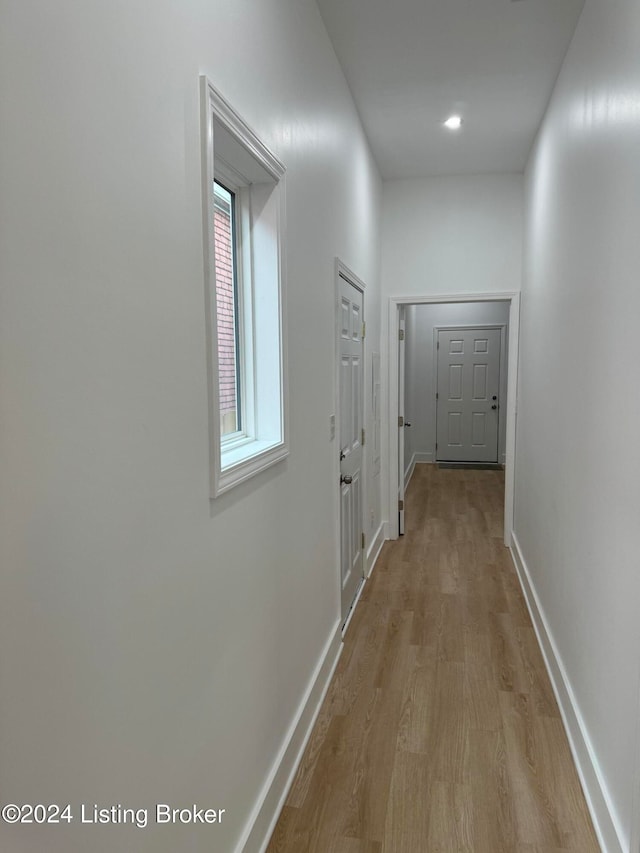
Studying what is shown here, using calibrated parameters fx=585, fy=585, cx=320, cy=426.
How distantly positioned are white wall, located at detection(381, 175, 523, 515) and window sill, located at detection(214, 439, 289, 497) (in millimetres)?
3075

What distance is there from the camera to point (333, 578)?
295 cm

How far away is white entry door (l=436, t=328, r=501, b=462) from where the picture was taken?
846cm

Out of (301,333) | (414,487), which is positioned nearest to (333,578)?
(301,333)

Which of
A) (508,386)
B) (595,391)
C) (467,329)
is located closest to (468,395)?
(467,329)

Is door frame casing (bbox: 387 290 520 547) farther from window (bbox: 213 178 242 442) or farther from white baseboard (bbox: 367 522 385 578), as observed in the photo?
window (bbox: 213 178 242 442)

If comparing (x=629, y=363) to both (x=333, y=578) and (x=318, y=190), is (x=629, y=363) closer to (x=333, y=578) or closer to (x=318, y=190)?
(x=318, y=190)

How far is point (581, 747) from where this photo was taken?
2135 mm

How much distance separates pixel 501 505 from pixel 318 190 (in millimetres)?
4657

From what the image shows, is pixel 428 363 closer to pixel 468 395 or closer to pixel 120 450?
pixel 468 395

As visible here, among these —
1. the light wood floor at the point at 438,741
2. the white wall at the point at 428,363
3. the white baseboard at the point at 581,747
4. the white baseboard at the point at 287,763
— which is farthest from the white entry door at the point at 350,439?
the white wall at the point at 428,363

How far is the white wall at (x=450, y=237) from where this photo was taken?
15.4 feet

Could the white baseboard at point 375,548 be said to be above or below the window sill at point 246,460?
below

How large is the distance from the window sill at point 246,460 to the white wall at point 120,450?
0.16ft

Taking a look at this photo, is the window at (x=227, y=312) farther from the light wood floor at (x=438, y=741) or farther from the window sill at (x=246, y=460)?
the light wood floor at (x=438, y=741)
